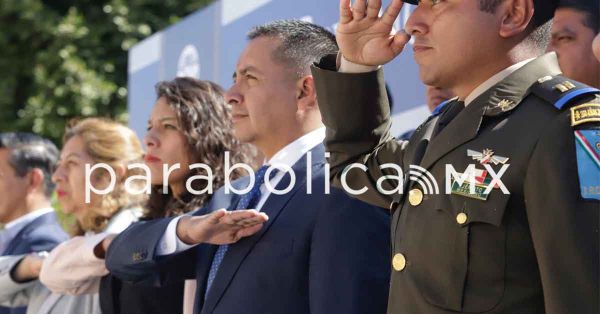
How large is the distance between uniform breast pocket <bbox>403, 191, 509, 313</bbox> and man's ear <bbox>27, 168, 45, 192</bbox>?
4.07 meters

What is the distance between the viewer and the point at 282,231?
2.96m

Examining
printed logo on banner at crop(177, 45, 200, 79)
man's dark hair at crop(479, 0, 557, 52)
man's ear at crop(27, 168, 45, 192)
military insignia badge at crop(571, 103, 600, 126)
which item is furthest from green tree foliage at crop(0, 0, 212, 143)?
military insignia badge at crop(571, 103, 600, 126)

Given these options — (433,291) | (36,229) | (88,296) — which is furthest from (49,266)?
(433,291)

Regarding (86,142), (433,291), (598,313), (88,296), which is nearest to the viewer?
(598,313)

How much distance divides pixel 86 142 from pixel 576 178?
323cm

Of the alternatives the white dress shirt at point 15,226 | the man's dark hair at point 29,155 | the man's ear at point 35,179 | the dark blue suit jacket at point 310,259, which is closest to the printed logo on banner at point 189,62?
the man's dark hair at point 29,155

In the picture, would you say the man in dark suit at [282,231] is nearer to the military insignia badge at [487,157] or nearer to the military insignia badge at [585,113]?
the military insignia badge at [487,157]

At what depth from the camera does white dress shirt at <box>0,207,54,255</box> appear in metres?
5.41

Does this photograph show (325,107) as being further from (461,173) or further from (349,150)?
(461,173)

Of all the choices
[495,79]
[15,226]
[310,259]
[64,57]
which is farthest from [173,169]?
[64,57]

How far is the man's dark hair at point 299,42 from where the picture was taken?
132 inches

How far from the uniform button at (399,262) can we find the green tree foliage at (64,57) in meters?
11.0

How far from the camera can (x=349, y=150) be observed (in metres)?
2.47

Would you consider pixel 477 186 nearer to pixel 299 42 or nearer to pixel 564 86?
pixel 564 86
